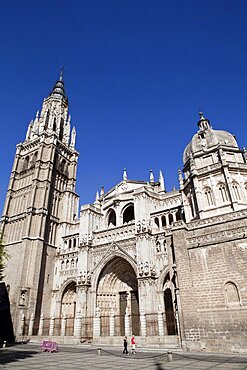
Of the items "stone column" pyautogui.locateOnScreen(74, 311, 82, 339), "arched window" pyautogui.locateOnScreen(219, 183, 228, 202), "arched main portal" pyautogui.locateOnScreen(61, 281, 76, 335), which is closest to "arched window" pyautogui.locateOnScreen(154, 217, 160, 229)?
"arched window" pyautogui.locateOnScreen(219, 183, 228, 202)

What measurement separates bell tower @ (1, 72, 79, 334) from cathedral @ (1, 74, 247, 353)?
0.45ft

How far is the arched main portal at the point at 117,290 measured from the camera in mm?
25641

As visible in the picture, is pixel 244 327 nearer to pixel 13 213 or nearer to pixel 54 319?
pixel 54 319

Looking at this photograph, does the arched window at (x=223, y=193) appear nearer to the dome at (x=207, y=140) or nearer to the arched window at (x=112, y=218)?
the dome at (x=207, y=140)

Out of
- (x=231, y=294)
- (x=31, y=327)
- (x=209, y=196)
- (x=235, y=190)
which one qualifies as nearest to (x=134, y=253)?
(x=209, y=196)

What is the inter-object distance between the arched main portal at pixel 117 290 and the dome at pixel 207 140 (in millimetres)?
13710

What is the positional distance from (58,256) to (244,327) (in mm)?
23986

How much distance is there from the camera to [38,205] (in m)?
32.7

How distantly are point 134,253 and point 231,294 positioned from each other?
41.0ft

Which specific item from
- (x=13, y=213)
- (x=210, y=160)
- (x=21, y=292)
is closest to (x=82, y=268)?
(x=21, y=292)

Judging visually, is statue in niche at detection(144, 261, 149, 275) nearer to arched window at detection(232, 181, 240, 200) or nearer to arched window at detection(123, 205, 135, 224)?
arched window at detection(232, 181, 240, 200)

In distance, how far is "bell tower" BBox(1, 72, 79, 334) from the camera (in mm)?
27984

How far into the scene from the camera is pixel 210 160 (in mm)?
26125

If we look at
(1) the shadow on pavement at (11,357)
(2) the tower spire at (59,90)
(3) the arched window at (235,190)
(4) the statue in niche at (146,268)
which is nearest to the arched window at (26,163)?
(2) the tower spire at (59,90)
